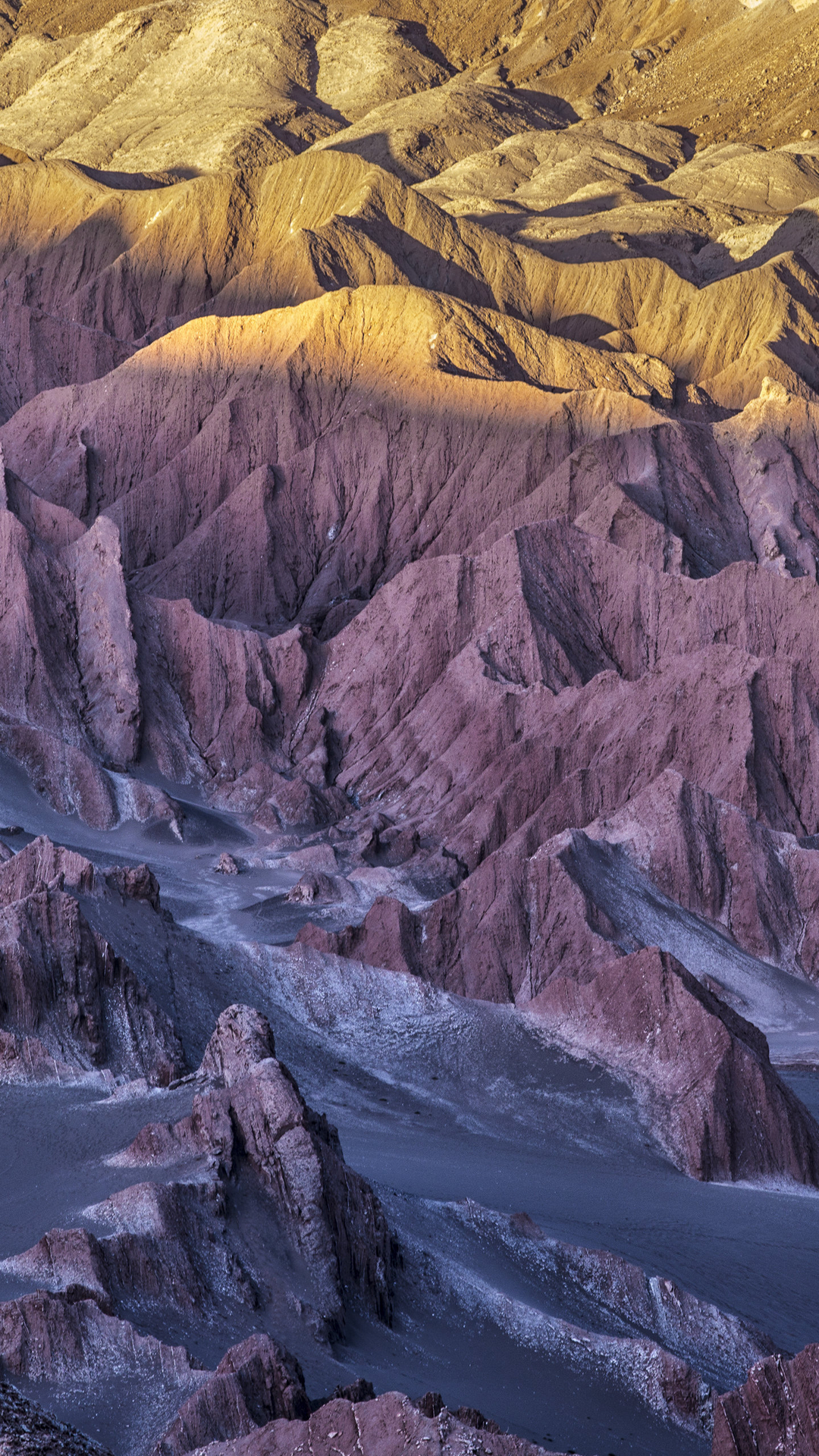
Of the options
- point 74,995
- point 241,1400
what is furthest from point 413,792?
point 241,1400

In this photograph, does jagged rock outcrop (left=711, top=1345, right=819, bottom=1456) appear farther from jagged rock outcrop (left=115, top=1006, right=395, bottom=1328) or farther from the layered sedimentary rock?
the layered sedimentary rock

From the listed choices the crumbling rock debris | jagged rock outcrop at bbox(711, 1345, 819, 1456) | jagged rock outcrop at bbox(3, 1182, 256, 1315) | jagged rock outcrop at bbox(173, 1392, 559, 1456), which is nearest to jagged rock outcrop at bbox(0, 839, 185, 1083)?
jagged rock outcrop at bbox(3, 1182, 256, 1315)

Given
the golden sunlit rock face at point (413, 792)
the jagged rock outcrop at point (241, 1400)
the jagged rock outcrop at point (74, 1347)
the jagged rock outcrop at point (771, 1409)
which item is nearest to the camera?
the jagged rock outcrop at point (771, 1409)

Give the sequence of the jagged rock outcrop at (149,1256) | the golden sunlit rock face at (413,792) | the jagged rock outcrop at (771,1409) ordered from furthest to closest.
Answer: the golden sunlit rock face at (413,792) → the jagged rock outcrop at (149,1256) → the jagged rock outcrop at (771,1409)

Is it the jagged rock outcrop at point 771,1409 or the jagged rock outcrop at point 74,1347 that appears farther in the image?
the jagged rock outcrop at point 74,1347

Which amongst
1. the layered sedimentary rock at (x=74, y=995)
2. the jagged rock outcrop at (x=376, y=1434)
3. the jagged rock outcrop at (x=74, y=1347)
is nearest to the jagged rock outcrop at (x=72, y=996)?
the layered sedimentary rock at (x=74, y=995)

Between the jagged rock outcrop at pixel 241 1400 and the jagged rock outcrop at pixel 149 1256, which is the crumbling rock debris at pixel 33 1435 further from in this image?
the jagged rock outcrop at pixel 149 1256
